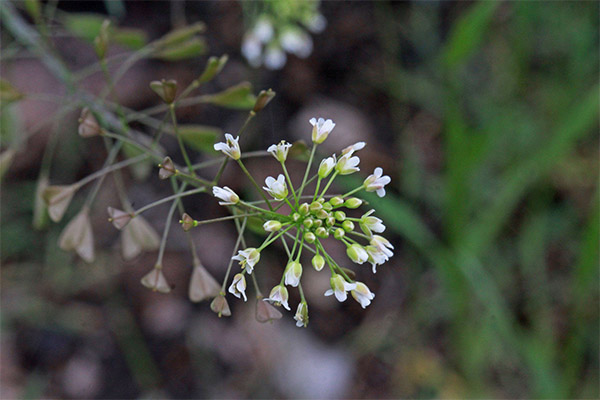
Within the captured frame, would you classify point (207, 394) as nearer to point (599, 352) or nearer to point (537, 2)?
point (599, 352)

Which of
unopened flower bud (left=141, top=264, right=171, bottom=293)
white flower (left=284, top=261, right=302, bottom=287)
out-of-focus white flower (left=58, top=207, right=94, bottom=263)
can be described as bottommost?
out-of-focus white flower (left=58, top=207, right=94, bottom=263)

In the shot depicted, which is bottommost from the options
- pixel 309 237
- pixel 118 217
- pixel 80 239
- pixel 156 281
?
pixel 80 239

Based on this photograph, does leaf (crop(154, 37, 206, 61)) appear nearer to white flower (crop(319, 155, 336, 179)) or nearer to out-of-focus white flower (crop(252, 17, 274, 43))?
out-of-focus white flower (crop(252, 17, 274, 43))

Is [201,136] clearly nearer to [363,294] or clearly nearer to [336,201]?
[336,201]

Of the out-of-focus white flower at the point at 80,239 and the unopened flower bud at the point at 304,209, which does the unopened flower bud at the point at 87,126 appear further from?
the unopened flower bud at the point at 304,209

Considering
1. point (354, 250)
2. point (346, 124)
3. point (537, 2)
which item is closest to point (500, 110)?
point (537, 2)

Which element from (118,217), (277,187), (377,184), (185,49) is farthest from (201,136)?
(377,184)

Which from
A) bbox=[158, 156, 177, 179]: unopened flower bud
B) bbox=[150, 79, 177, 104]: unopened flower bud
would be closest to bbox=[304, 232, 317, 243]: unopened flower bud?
bbox=[158, 156, 177, 179]: unopened flower bud
